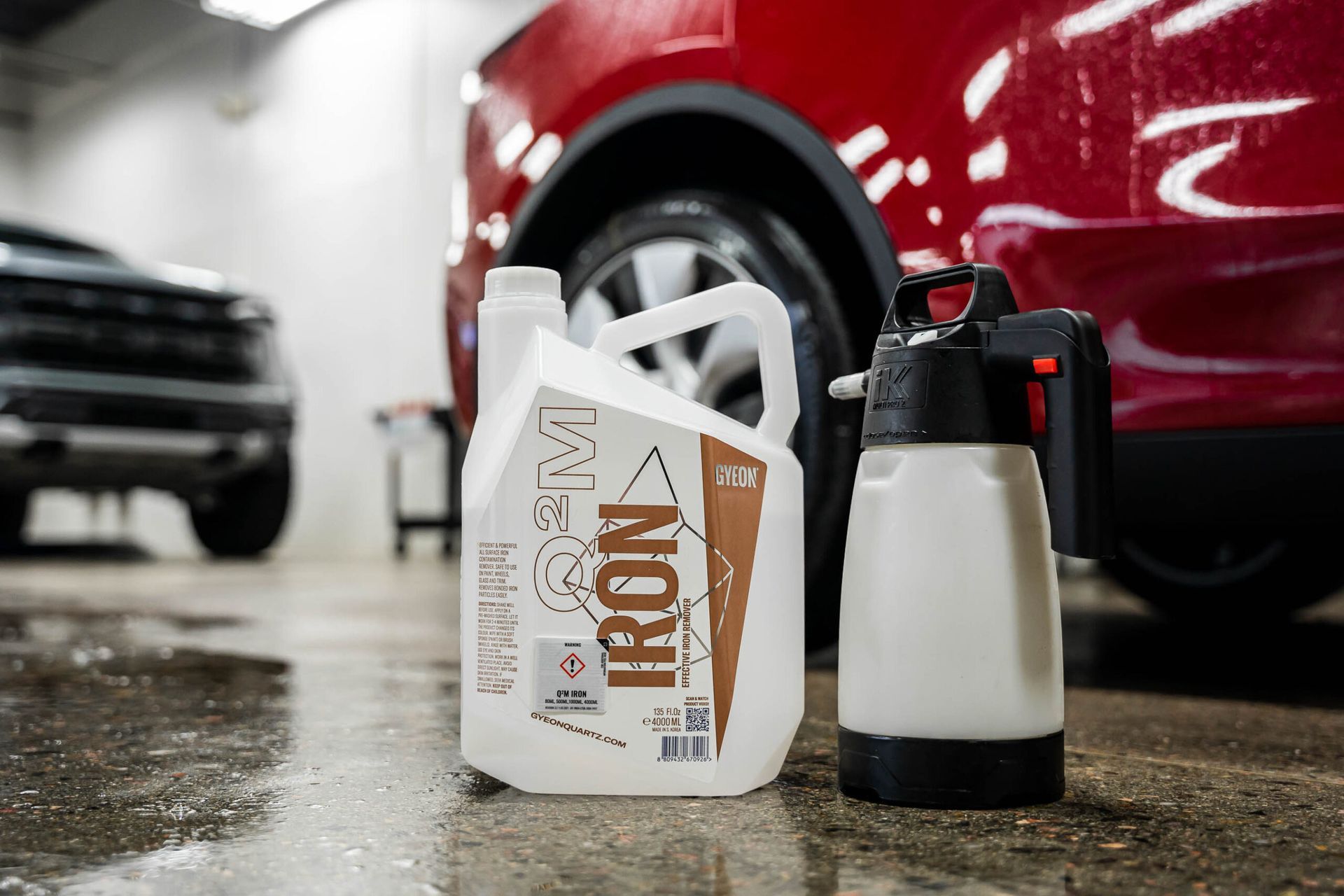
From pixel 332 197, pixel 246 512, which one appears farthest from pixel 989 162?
pixel 332 197

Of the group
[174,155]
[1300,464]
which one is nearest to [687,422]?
[1300,464]

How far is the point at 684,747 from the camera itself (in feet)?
2.72

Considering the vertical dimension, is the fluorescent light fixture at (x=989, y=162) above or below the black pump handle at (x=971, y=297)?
above

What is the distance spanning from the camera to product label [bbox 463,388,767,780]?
0.82 metres

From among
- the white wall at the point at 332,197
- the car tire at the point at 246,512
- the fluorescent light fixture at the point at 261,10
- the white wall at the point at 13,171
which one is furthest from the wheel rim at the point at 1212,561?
the white wall at the point at 13,171

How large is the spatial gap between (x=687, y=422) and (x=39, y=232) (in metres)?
4.33

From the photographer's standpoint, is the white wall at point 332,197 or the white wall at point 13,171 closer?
the white wall at point 332,197

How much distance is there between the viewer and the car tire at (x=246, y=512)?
4.81m

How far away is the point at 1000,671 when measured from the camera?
2.56ft

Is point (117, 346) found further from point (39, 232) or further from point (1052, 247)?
point (1052, 247)

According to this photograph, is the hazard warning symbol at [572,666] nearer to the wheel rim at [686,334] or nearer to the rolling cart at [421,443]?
the wheel rim at [686,334]

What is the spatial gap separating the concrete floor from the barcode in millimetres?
37

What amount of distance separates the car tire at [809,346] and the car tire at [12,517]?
4857 millimetres

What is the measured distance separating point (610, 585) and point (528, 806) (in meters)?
0.17
